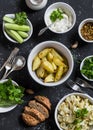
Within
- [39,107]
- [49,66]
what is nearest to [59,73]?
[49,66]

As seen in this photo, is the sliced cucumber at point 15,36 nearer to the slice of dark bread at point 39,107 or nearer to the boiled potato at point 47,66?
the boiled potato at point 47,66

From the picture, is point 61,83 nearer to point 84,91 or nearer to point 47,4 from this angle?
point 84,91

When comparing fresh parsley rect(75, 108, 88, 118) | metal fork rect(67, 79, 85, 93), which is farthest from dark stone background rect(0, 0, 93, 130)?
fresh parsley rect(75, 108, 88, 118)

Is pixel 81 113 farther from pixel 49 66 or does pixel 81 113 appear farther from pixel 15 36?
pixel 15 36

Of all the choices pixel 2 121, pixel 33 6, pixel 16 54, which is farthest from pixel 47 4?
pixel 2 121

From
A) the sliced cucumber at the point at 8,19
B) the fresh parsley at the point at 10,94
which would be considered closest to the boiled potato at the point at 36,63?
the fresh parsley at the point at 10,94

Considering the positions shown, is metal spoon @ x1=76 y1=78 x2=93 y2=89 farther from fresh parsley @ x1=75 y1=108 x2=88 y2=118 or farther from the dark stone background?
fresh parsley @ x1=75 y1=108 x2=88 y2=118
